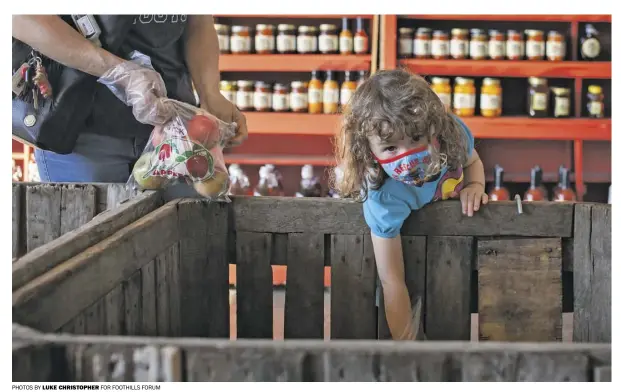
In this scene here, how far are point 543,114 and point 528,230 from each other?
233cm

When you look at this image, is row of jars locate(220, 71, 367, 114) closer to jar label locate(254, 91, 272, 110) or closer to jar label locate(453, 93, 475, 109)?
jar label locate(254, 91, 272, 110)

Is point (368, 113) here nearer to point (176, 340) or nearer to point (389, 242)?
point (389, 242)

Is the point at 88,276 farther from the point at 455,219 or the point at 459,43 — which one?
the point at 459,43

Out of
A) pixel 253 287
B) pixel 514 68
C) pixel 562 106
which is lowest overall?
pixel 253 287

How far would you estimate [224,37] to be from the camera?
3889 millimetres

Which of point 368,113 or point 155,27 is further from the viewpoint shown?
point 155,27

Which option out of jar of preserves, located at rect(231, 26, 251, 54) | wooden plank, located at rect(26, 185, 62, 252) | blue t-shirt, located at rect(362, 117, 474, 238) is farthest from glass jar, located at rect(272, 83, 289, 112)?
blue t-shirt, located at rect(362, 117, 474, 238)

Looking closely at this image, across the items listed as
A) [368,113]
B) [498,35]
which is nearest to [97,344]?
[368,113]

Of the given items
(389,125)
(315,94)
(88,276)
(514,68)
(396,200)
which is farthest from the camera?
(315,94)

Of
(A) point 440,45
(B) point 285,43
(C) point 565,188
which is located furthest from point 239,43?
(C) point 565,188

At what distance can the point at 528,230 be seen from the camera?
164 cm

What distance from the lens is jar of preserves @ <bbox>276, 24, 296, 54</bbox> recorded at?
385cm

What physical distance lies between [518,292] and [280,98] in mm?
2406

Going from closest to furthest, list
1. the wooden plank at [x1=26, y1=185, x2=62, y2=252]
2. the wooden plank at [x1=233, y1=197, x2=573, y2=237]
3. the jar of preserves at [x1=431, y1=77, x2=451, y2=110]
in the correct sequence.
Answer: the wooden plank at [x1=233, y1=197, x2=573, y2=237]
the wooden plank at [x1=26, y1=185, x2=62, y2=252]
the jar of preserves at [x1=431, y1=77, x2=451, y2=110]
